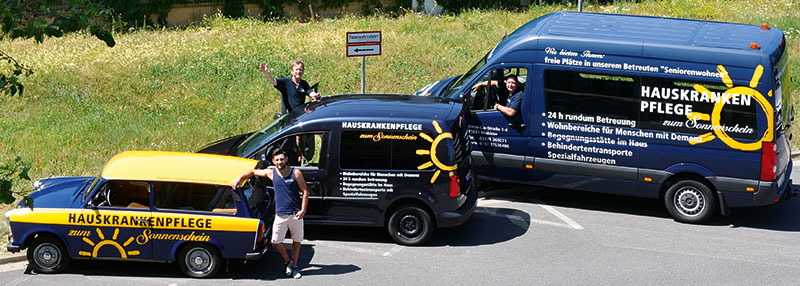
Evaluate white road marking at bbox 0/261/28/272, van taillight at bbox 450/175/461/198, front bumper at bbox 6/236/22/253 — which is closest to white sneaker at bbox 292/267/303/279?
van taillight at bbox 450/175/461/198

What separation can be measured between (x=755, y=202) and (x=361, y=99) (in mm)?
5352

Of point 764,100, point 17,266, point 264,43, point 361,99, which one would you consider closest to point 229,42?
point 264,43

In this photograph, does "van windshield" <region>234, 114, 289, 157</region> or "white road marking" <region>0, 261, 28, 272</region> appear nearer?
"white road marking" <region>0, 261, 28, 272</region>

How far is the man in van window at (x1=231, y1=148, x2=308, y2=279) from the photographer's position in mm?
9438

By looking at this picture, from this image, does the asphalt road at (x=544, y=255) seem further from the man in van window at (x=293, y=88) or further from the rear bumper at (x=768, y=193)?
the man in van window at (x=293, y=88)

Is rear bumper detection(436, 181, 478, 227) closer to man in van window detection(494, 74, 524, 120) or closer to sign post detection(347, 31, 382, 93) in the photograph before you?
man in van window detection(494, 74, 524, 120)

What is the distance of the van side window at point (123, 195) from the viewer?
31.1 feet

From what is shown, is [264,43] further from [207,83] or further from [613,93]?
[613,93]

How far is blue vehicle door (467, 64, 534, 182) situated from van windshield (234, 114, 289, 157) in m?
2.81

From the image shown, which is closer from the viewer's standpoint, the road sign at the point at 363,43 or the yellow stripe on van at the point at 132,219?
the yellow stripe on van at the point at 132,219

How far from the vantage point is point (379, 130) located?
10.5 meters

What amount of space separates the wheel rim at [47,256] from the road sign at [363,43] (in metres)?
5.85

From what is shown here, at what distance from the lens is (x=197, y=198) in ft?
31.1

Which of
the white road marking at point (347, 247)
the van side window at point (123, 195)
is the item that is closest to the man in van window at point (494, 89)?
the white road marking at point (347, 247)
